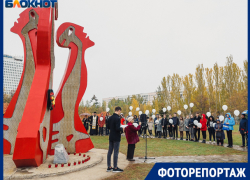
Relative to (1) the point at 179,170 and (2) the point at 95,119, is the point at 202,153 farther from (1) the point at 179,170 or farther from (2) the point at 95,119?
(2) the point at 95,119

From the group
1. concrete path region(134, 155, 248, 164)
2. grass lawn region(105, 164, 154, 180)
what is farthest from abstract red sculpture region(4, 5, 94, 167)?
concrete path region(134, 155, 248, 164)

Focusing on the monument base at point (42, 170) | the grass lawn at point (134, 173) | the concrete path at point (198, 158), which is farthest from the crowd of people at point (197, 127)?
the monument base at point (42, 170)

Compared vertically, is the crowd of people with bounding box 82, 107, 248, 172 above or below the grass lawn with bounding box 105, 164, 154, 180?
above

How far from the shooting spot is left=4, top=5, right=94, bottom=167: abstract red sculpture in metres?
6.91

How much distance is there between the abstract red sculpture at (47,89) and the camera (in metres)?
6.91

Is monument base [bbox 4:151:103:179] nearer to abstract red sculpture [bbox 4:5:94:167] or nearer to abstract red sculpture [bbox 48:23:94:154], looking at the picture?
abstract red sculpture [bbox 4:5:94:167]

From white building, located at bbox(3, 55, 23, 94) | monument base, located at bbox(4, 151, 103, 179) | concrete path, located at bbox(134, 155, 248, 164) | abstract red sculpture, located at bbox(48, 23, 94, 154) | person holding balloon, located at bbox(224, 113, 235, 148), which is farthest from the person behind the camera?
white building, located at bbox(3, 55, 23, 94)

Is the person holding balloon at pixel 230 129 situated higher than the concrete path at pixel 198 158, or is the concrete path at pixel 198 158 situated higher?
the person holding balloon at pixel 230 129

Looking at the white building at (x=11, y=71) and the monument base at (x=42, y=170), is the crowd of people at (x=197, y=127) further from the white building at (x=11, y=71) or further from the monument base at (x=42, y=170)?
the white building at (x=11, y=71)

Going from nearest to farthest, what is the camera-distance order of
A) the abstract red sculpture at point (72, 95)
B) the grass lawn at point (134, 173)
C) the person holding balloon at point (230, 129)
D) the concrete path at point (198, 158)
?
the grass lawn at point (134, 173) < the concrete path at point (198, 158) < the abstract red sculpture at point (72, 95) < the person holding balloon at point (230, 129)

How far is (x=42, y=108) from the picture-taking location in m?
6.77

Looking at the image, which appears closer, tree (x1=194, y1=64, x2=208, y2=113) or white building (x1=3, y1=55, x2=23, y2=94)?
tree (x1=194, y1=64, x2=208, y2=113)

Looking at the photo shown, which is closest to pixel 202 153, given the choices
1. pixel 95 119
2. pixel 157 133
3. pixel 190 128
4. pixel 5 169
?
pixel 190 128

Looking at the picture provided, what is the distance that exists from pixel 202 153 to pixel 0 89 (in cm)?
811
